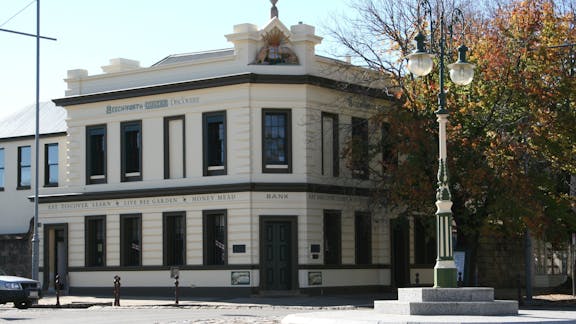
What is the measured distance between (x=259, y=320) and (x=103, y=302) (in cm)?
1228

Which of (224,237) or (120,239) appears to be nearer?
(224,237)

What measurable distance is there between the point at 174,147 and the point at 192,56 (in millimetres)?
5329

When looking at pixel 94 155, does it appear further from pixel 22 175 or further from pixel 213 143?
pixel 22 175

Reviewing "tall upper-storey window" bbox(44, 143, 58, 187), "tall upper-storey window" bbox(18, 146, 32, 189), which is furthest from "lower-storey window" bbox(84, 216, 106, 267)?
"tall upper-storey window" bbox(18, 146, 32, 189)

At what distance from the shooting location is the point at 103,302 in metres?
35.8

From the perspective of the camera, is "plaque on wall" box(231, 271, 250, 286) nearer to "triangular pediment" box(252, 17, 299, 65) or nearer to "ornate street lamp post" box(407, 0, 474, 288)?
"triangular pediment" box(252, 17, 299, 65)

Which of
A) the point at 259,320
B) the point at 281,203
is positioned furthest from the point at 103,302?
the point at 259,320

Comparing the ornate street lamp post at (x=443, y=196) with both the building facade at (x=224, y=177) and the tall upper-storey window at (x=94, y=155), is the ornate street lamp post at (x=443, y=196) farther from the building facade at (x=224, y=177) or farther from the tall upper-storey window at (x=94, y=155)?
the tall upper-storey window at (x=94, y=155)

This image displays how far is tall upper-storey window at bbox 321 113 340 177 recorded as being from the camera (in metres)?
38.9

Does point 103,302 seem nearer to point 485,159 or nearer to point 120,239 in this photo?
point 120,239

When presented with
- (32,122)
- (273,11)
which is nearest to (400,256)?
(273,11)

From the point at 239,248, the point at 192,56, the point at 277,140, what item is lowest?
the point at 239,248

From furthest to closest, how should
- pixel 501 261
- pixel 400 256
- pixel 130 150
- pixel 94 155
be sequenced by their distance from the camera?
pixel 501 261, pixel 400 256, pixel 94 155, pixel 130 150

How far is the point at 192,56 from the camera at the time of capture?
42.8m
